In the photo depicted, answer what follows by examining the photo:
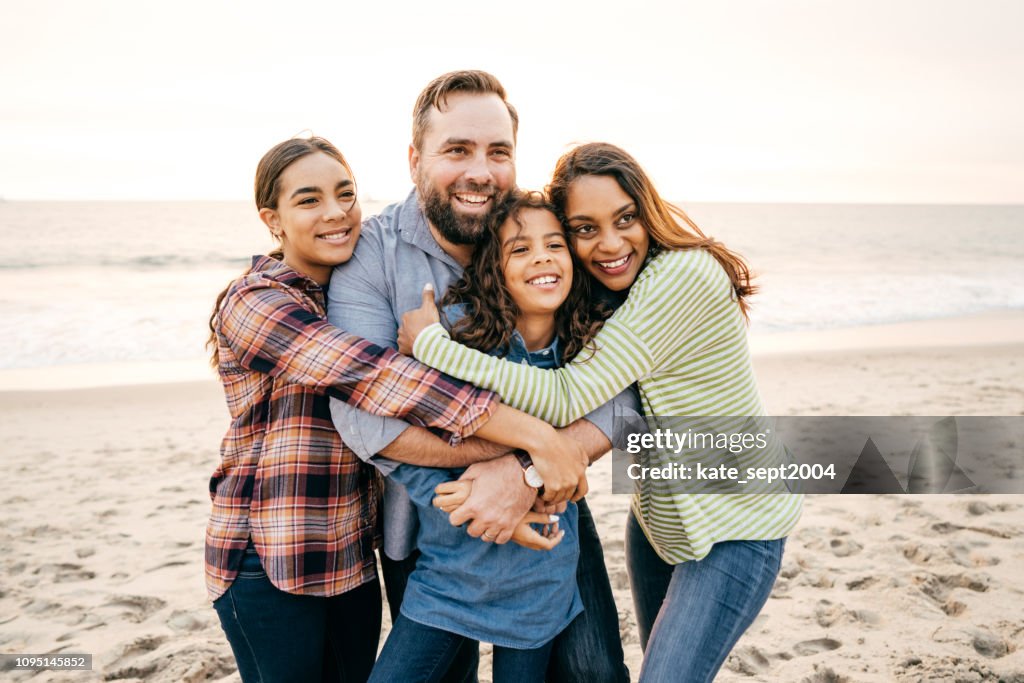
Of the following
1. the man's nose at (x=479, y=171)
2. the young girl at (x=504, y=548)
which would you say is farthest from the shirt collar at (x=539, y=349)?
the man's nose at (x=479, y=171)

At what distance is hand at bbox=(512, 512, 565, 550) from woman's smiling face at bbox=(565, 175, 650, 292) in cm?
85

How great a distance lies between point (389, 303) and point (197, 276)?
1925 centimetres

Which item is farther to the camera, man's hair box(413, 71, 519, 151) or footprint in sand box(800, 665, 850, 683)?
footprint in sand box(800, 665, 850, 683)

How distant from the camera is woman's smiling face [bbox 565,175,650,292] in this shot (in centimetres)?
253

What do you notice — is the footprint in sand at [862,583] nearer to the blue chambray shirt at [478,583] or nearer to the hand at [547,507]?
the blue chambray shirt at [478,583]

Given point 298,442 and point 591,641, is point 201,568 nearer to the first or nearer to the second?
point 298,442

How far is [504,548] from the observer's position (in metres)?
2.32

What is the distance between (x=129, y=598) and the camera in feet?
14.3

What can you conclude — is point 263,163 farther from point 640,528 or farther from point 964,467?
point 964,467

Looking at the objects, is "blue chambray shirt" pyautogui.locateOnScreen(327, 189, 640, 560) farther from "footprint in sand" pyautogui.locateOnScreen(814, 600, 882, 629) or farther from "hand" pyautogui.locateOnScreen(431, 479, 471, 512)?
"footprint in sand" pyautogui.locateOnScreen(814, 600, 882, 629)

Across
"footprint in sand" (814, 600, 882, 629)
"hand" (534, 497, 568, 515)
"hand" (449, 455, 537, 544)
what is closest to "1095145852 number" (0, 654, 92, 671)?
"hand" (449, 455, 537, 544)

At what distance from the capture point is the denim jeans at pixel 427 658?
227cm

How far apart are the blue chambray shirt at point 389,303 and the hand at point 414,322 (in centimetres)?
7

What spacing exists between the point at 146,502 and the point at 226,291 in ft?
13.7
